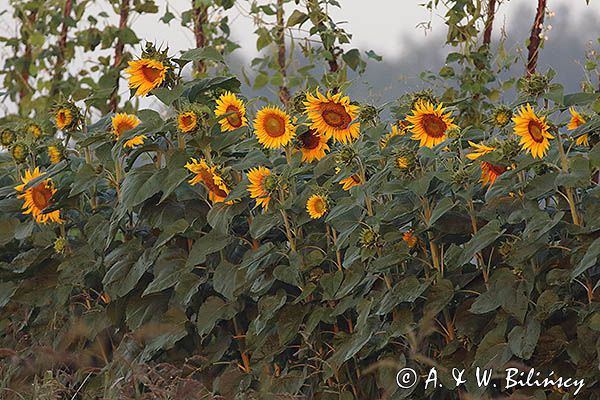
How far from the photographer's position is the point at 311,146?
272cm

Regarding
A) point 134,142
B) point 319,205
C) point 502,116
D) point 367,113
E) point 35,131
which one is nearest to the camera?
point 502,116

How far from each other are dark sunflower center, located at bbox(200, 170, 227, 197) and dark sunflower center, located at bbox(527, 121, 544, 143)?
2.69ft

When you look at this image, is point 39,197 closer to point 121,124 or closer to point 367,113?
point 121,124

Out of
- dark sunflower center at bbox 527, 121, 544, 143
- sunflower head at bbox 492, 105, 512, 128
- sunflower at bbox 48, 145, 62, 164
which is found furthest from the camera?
sunflower at bbox 48, 145, 62, 164

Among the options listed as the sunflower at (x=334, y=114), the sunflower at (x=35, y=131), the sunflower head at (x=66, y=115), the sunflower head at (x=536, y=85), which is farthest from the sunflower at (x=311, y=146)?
the sunflower at (x=35, y=131)

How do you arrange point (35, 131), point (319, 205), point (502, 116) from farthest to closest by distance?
point (35, 131) → point (319, 205) → point (502, 116)

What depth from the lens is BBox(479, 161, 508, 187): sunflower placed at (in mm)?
2437

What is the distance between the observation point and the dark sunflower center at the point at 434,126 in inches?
99.1

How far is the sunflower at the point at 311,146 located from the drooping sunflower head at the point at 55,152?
0.76 m

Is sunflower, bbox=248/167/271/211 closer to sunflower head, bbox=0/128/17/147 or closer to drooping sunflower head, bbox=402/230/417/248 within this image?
drooping sunflower head, bbox=402/230/417/248

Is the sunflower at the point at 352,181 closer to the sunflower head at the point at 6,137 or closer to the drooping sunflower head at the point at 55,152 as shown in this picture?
the drooping sunflower head at the point at 55,152

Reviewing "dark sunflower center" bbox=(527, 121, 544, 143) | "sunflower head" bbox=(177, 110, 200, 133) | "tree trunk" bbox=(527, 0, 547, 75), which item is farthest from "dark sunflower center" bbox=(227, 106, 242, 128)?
"tree trunk" bbox=(527, 0, 547, 75)

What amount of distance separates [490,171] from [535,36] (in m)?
2.07

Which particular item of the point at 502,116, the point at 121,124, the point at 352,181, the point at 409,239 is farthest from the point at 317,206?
the point at 121,124
